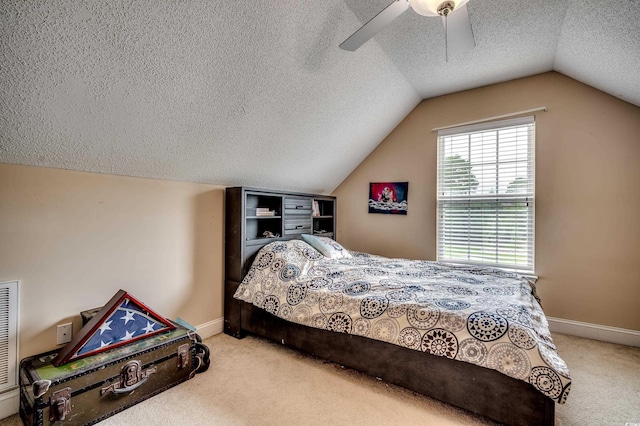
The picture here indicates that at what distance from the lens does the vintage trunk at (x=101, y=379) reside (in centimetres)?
138

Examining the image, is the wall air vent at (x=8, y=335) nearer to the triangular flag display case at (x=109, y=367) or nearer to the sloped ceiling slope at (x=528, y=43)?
the triangular flag display case at (x=109, y=367)

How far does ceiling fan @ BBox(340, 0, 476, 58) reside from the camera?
1.41 m

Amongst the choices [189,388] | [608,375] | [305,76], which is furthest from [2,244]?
[608,375]

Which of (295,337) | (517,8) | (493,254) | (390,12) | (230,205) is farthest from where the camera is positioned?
(493,254)

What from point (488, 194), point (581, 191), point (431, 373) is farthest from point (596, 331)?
point (431, 373)

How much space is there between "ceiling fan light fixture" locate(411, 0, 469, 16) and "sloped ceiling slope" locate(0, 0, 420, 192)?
2.24 feet

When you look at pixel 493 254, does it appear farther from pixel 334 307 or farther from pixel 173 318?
pixel 173 318

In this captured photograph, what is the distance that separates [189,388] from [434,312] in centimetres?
165

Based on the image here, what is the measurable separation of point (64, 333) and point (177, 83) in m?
1.76

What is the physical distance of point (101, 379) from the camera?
154cm

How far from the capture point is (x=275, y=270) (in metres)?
2.50

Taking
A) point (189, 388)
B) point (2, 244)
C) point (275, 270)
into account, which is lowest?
point (189, 388)

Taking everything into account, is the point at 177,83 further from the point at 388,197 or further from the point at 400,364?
the point at 388,197

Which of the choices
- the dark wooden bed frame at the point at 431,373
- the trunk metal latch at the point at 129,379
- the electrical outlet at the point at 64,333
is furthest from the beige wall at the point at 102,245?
the dark wooden bed frame at the point at 431,373
